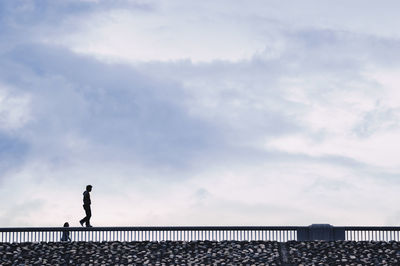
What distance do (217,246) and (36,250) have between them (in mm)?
7078

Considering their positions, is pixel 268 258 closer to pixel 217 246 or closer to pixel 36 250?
pixel 217 246

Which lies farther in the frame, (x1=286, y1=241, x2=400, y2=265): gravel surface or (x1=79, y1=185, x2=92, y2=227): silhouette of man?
(x1=79, y1=185, x2=92, y2=227): silhouette of man

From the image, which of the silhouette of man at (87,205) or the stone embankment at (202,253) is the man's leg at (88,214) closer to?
the silhouette of man at (87,205)

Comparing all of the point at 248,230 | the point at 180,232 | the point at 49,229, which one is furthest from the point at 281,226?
the point at 49,229

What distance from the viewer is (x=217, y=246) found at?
44125 millimetres

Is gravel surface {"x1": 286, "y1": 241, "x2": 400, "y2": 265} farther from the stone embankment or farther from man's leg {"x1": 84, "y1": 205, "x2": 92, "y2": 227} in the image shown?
man's leg {"x1": 84, "y1": 205, "x2": 92, "y2": 227}

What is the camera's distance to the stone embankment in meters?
42.8

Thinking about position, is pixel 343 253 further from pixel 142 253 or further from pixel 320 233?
pixel 142 253

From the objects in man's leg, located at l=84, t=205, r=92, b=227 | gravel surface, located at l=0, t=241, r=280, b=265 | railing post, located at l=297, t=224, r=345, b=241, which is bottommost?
gravel surface, located at l=0, t=241, r=280, b=265

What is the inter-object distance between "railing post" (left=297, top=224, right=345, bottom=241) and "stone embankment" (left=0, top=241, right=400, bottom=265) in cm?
49

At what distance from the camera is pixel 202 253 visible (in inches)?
1713

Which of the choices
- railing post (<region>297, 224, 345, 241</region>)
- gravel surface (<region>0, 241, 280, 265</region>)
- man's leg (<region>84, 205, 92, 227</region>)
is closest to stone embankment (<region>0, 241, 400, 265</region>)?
gravel surface (<region>0, 241, 280, 265</region>)

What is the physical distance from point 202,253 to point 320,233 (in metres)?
5.09

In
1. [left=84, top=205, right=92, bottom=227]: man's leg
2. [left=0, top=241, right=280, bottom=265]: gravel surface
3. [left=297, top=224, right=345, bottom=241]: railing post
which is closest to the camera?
[left=0, top=241, right=280, bottom=265]: gravel surface
